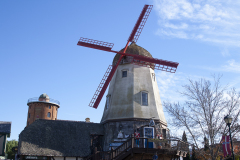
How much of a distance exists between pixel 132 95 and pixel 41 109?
66.8ft

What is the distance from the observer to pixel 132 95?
910 inches

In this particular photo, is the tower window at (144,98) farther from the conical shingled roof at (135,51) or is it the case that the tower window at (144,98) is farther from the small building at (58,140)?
the small building at (58,140)

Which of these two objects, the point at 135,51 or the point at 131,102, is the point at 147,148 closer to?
the point at 131,102

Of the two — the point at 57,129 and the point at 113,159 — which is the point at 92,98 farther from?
the point at 113,159

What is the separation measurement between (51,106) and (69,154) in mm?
19680

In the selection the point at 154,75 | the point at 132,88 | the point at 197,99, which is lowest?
the point at 197,99

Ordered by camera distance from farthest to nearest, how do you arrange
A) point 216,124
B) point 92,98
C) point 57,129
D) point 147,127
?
point 92,98 < point 57,129 < point 147,127 < point 216,124

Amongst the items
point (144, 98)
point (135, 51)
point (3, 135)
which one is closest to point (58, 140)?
point (3, 135)

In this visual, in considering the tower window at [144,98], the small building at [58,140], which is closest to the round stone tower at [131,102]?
the tower window at [144,98]

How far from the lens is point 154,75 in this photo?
2556 centimetres

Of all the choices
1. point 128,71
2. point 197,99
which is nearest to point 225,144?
point 197,99

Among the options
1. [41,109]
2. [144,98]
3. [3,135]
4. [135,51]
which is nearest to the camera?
[3,135]

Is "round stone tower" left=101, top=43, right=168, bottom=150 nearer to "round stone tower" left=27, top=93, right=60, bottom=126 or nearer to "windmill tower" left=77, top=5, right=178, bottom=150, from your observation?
"windmill tower" left=77, top=5, right=178, bottom=150

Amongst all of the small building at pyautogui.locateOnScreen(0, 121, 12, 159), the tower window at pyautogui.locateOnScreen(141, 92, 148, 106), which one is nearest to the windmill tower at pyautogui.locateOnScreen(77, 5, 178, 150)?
the tower window at pyautogui.locateOnScreen(141, 92, 148, 106)
